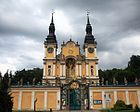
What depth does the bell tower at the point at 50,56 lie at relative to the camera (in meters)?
59.7

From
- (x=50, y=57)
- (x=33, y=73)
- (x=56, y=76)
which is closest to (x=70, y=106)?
(x=56, y=76)

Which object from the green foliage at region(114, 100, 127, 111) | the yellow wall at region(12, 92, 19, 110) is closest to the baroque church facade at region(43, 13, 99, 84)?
the yellow wall at region(12, 92, 19, 110)

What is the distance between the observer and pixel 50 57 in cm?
6150

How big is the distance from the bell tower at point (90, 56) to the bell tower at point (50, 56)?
8.46m

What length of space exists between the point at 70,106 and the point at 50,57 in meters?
20.4

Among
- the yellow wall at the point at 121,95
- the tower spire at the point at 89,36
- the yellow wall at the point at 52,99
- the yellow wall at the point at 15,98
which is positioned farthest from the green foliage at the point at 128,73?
the yellow wall at the point at 15,98

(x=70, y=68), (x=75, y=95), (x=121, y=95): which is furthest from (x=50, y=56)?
(x=121, y=95)

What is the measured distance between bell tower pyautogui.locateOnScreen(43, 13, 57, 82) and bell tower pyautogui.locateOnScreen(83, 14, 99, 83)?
27.7 feet

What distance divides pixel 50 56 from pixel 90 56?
1064 cm

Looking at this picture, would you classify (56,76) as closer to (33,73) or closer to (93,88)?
(93,88)

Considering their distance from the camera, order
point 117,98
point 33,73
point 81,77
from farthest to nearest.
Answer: point 33,73 → point 81,77 → point 117,98

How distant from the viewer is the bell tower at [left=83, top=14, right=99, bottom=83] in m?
59.5

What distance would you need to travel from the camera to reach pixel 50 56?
6166 centimetres

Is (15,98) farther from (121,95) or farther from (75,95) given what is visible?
(121,95)
